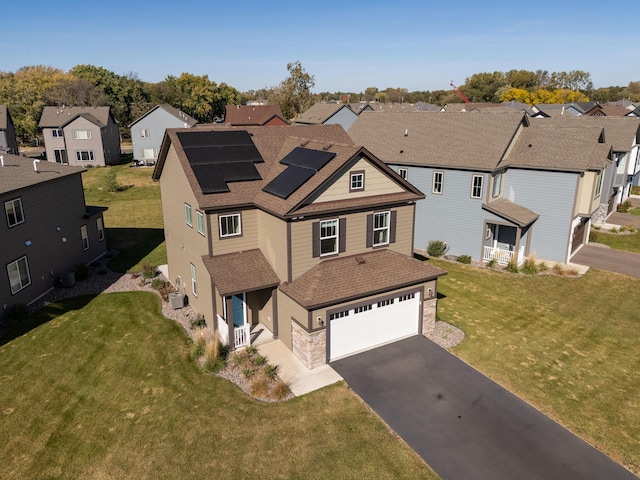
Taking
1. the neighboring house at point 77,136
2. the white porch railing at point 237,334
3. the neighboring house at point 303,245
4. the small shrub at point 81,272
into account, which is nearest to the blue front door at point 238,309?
the neighboring house at point 303,245

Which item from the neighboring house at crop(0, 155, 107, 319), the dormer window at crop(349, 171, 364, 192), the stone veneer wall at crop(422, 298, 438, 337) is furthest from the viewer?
the neighboring house at crop(0, 155, 107, 319)

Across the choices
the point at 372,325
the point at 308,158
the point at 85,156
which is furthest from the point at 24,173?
the point at 85,156

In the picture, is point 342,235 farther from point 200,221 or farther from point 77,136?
point 77,136

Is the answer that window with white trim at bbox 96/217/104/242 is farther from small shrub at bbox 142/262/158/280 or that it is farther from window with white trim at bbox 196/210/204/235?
window with white trim at bbox 196/210/204/235

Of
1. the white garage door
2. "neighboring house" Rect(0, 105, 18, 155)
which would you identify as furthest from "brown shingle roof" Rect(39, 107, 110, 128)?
the white garage door

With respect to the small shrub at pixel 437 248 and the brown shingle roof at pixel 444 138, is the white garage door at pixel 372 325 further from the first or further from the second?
the brown shingle roof at pixel 444 138

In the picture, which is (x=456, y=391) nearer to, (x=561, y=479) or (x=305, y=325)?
(x=561, y=479)
